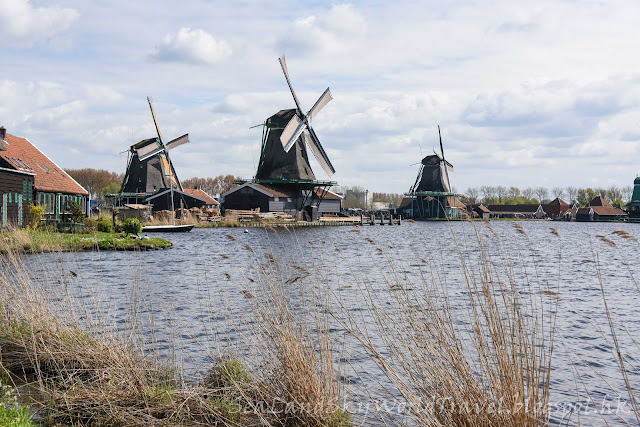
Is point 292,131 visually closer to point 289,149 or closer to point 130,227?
point 289,149

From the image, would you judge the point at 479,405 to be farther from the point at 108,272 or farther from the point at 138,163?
the point at 138,163

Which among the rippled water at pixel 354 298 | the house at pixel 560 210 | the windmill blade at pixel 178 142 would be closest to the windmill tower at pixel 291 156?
the windmill blade at pixel 178 142

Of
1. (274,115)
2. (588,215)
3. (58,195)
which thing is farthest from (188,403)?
(588,215)

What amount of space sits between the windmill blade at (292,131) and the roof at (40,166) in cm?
1788

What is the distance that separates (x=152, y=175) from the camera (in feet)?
177

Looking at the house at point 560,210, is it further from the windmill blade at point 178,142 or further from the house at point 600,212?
the windmill blade at point 178,142

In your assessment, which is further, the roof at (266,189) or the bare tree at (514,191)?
the bare tree at (514,191)

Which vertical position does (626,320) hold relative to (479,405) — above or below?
below

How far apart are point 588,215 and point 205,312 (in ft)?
305

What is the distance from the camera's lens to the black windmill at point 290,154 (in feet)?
168

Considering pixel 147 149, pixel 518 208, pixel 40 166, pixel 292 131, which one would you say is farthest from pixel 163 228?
pixel 518 208

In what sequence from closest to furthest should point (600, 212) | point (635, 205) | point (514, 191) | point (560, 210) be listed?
point (635, 205) → point (600, 212) → point (560, 210) → point (514, 191)

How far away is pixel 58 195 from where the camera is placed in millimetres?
32625

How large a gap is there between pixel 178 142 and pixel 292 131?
10367mm
